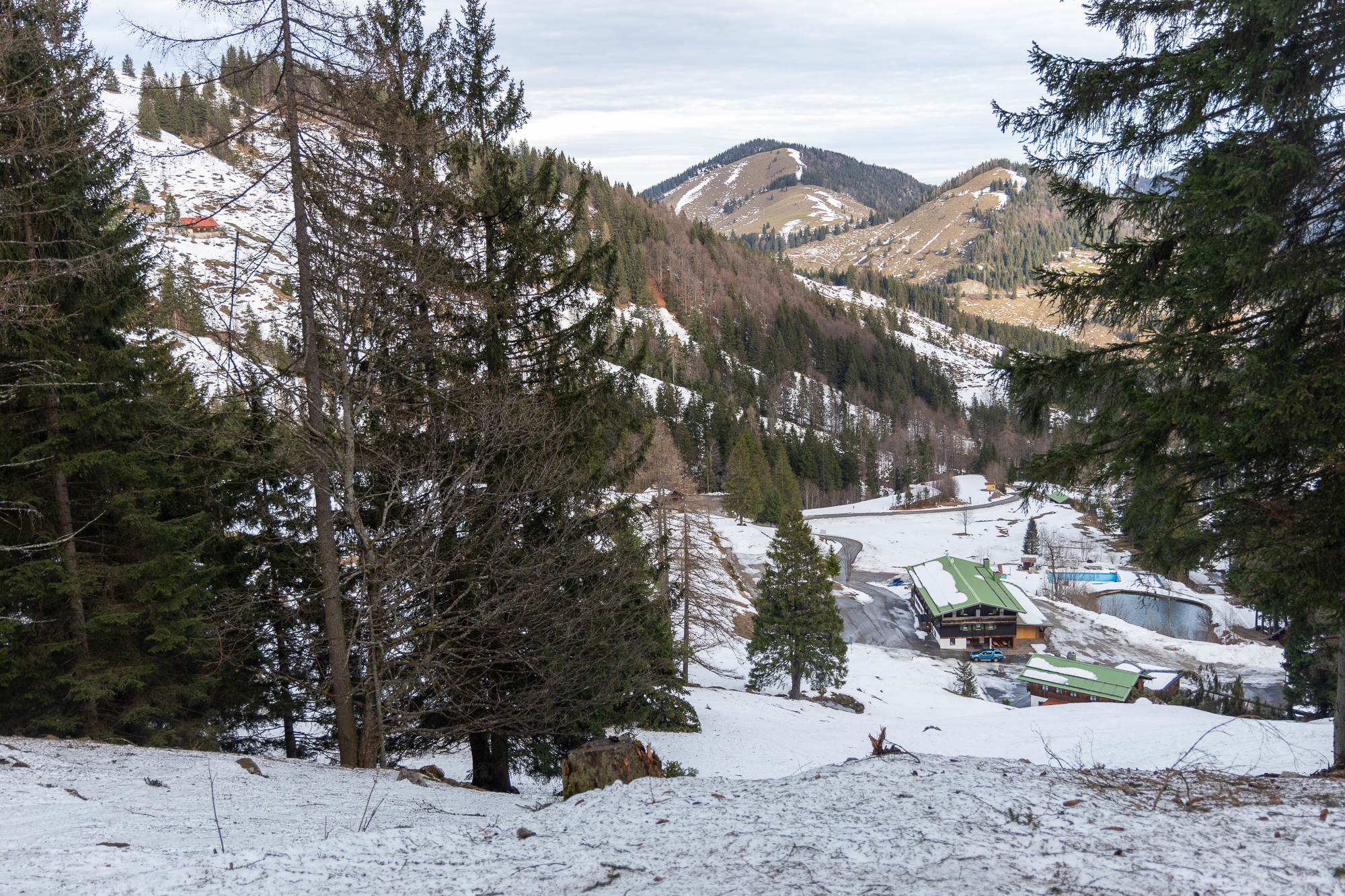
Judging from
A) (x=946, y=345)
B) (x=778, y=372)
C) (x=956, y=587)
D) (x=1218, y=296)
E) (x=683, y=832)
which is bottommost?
(x=956, y=587)

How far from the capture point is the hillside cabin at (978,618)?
40688 millimetres

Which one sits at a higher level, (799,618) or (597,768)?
(597,768)

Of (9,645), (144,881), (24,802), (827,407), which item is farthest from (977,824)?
(827,407)

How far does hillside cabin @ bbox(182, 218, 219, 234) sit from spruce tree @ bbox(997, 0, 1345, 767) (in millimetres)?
8531

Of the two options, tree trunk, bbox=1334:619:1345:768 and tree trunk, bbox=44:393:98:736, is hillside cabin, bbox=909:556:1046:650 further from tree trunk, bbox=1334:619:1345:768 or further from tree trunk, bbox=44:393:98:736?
tree trunk, bbox=44:393:98:736

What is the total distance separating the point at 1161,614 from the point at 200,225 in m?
62.5

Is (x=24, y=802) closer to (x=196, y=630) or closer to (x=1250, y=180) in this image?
(x=196, y=630)

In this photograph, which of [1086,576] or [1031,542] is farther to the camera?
[1031,542]

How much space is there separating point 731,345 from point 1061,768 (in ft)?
378

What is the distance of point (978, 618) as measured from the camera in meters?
41.0

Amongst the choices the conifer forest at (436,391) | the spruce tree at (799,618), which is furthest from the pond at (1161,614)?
A: the conifer forest at (436,391)

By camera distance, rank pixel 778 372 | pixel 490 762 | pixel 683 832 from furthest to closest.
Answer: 1. pixel 778 372
2. pixel 490 762
3. pixel 683 832

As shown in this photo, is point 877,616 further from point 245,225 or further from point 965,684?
point 245,225

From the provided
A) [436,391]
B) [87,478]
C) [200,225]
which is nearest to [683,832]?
[436,391]
